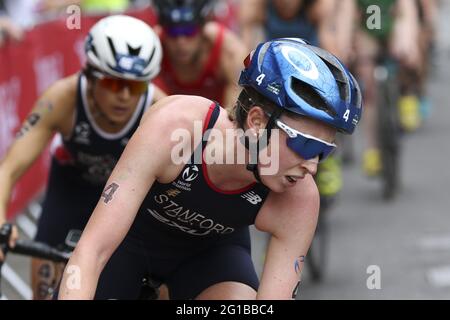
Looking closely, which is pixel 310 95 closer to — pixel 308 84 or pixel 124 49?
pixel 308 84

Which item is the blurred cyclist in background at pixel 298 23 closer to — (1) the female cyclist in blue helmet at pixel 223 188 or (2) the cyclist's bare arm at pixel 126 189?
(1) the female cyclist in blue helmet at pixel 223 188

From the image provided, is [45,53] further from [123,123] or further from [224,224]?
[224,224]

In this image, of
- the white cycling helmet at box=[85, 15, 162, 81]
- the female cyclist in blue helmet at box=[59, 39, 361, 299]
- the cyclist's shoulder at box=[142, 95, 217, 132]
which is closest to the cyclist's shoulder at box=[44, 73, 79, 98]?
the white cycling helmet at box=[85, 15, 162, 81]

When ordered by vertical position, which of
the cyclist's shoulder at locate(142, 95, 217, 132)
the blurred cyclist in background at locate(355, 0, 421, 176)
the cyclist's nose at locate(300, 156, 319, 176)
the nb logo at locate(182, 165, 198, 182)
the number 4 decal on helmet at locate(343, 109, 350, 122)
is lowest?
the blurred cyclist in background at locate(355, 0, 421, 176)

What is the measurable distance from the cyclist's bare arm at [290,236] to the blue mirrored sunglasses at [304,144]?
291 mm

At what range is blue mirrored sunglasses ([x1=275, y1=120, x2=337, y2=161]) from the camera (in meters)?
4.21

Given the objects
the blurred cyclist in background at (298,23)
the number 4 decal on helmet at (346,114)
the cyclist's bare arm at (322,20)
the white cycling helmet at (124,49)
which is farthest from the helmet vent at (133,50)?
the cyclist's bare arm at (322,20)

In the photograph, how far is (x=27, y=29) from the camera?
36.1ft

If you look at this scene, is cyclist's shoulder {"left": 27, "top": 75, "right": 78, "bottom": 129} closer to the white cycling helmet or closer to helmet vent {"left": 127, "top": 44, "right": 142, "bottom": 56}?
the white cycling helmet

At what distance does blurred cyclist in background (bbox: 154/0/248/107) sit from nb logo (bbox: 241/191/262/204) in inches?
130

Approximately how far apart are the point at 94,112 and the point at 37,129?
314 millimetres

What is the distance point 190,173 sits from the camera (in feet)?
15.1
